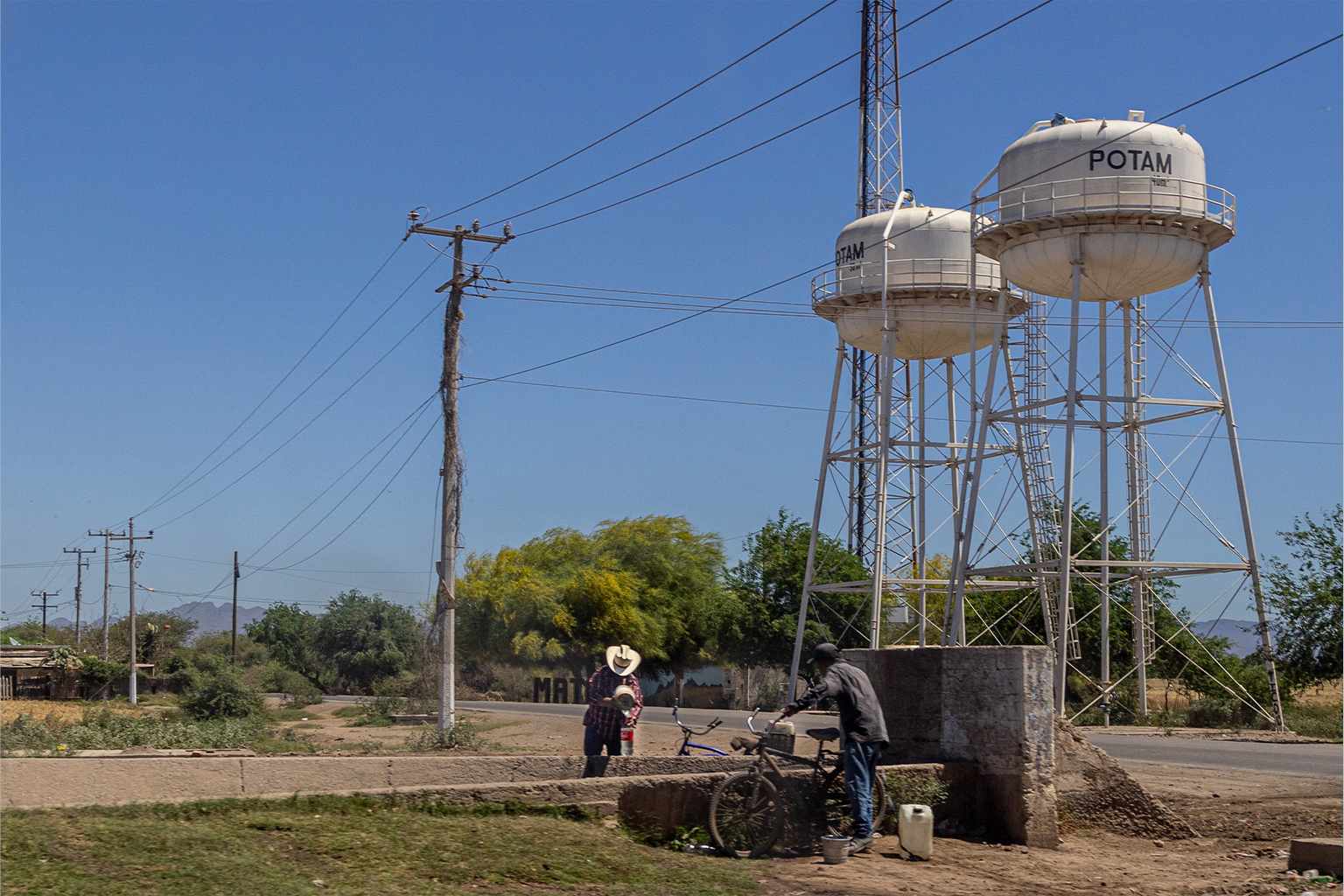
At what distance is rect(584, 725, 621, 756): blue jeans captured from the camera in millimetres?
13758

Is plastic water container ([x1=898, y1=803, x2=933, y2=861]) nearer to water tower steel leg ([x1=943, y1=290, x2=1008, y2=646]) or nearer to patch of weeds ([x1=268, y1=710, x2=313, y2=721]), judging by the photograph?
water tower steel leg ([x1=943, y1=290, x2=1008, y2=646])

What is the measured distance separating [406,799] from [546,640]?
4610 centimetres

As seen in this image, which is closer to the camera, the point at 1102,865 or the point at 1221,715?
the point at 1102,865

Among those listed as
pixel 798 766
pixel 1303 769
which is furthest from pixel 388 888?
pixel 1303 769

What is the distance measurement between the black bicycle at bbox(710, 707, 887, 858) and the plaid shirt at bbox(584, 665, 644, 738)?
324 centimetres

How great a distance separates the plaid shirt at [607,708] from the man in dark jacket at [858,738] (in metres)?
3.81

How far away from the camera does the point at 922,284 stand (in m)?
30.8

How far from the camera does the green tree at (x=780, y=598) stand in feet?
152

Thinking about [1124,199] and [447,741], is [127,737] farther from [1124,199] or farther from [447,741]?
[1124,199]

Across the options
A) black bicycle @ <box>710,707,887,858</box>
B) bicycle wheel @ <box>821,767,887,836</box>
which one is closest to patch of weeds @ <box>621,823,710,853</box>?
black bicycle @ <box>710,707,887,858</box>

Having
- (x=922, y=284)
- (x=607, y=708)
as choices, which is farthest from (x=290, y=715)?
(x=607, y=708)

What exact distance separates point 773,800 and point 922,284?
73.8 ft

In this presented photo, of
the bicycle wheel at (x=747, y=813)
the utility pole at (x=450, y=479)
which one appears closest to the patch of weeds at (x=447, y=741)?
the utility pole at (x=450, y=479)

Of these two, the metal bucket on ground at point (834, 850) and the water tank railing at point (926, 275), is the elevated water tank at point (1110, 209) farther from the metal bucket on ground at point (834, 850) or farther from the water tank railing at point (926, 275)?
the metal bucket on ground at point (834, 850)
